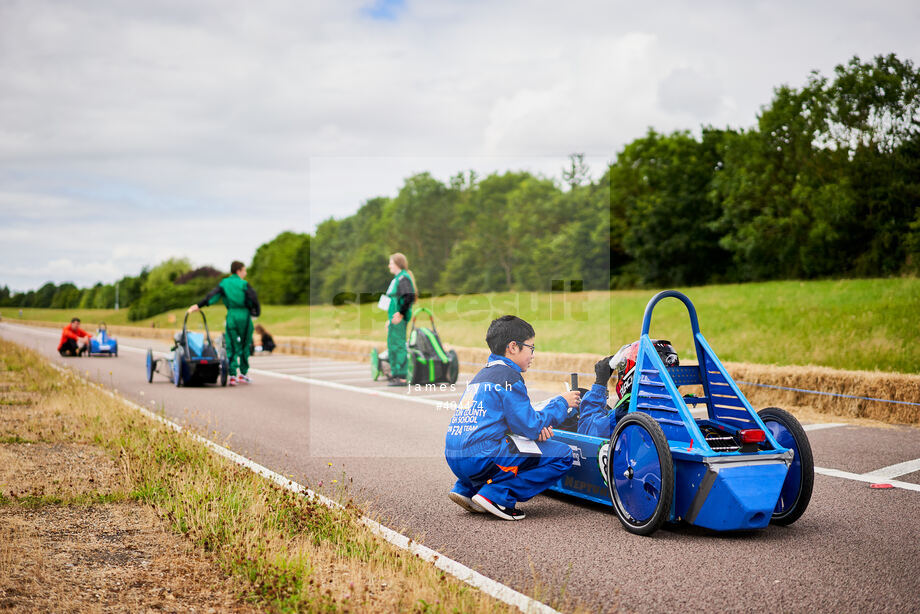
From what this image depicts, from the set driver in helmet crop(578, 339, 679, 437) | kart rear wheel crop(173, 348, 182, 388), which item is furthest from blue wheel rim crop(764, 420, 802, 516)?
kart rear wheel crop(173, 348, 182, 388)

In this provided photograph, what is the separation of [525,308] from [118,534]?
3359 cm

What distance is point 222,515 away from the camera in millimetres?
5008

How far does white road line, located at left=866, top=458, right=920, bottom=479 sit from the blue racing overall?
124 inches

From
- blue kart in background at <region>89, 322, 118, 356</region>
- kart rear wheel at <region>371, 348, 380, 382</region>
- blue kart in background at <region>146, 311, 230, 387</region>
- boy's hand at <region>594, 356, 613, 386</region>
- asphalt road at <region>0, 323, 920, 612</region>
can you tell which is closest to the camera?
asphalt road at <region>0, 323, 920, 612</region>

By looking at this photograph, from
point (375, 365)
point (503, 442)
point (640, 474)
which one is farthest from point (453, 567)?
point (375, 365)

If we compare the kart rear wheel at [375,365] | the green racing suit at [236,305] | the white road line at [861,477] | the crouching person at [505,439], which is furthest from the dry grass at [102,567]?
the kart rear wheel at [375,365]

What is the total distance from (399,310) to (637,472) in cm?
919

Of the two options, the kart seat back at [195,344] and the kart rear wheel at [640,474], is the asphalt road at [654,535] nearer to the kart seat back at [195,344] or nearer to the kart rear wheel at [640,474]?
the kart rear wheel at [640,474]

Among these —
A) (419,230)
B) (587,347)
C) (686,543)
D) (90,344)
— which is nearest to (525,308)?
(587,347)

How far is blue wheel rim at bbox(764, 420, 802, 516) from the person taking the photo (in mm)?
5180

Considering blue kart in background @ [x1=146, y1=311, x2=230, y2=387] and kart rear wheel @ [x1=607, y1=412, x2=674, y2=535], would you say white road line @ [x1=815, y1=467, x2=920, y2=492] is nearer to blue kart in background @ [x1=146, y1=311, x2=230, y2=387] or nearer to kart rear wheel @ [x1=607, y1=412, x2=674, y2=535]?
kart rear wheel @ [x1=607, y1=412, x2=674, y2=535]

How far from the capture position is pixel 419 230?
65.6 m

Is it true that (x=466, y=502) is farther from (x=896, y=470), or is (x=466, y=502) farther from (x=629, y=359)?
(x=896, y=470)

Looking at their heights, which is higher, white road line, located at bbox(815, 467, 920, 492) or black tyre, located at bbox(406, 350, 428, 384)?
black tyre, located at bbox(406, 350, 428, 384)
